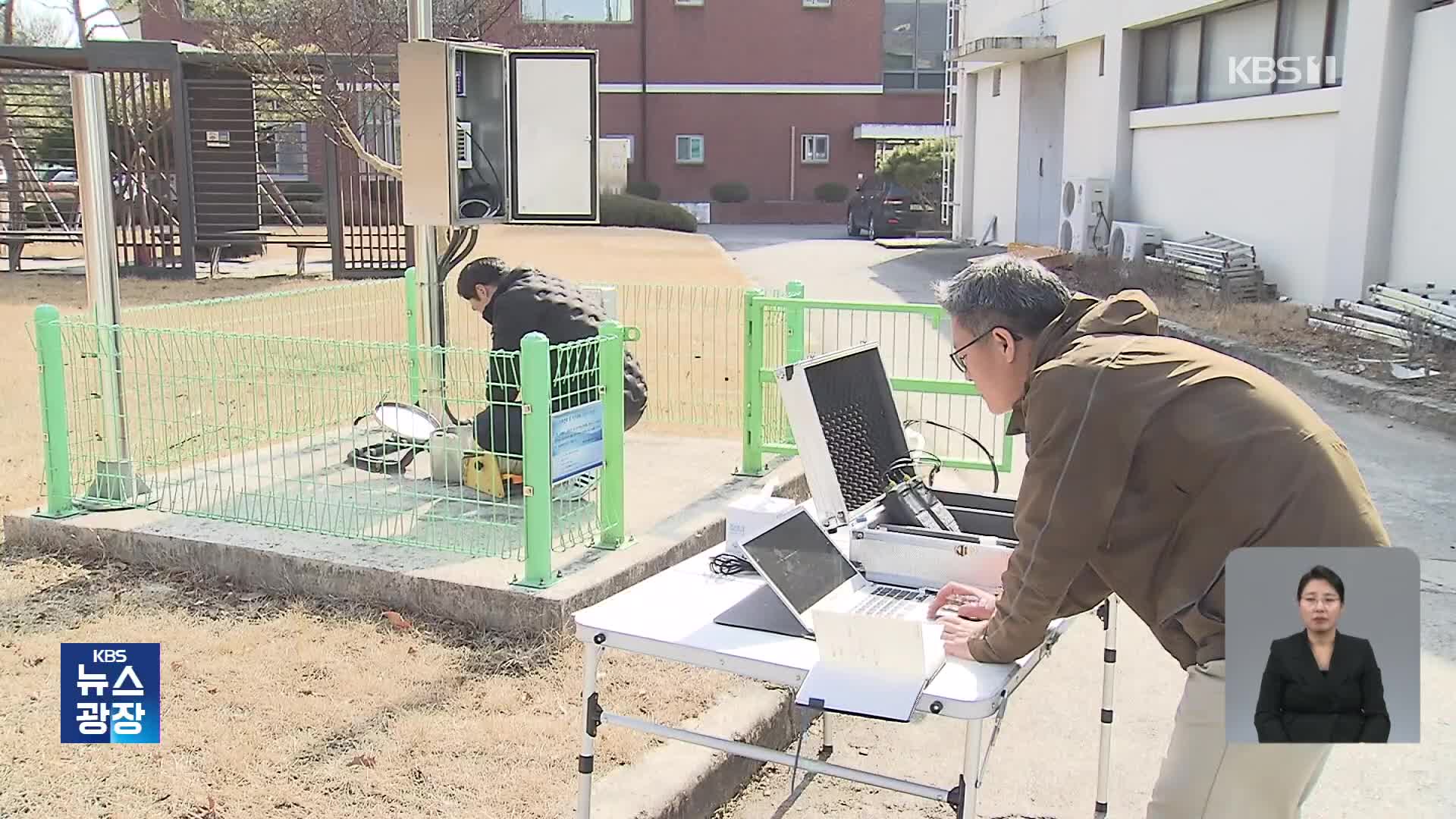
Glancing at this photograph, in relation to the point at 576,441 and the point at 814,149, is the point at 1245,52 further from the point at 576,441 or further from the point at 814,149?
the point at 814,149

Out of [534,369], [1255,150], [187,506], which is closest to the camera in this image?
[534,369]

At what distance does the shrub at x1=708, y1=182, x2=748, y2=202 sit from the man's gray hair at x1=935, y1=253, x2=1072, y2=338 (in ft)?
115

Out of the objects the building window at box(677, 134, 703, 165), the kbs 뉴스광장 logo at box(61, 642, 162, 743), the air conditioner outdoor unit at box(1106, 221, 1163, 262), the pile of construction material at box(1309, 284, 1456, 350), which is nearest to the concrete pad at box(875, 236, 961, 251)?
the air conditioner outdoor unit at box(1106, 221, 1163, 262)

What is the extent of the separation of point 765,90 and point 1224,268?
24433mm

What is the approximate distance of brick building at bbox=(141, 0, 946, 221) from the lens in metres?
36.4

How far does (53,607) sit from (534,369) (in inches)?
78.4

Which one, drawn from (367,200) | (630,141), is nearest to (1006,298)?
(367,200)

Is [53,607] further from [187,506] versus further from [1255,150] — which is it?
[1255,150]

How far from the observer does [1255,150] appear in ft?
47.6

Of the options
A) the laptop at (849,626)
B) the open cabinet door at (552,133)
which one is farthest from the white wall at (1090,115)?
the laptop at (849,626)

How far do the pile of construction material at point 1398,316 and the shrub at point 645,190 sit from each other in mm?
25838

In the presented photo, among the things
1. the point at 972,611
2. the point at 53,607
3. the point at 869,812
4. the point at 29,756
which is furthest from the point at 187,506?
the point at 972,611

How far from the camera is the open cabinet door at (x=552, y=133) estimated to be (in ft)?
20.0

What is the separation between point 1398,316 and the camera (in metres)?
10.6
